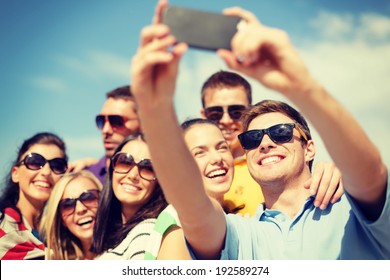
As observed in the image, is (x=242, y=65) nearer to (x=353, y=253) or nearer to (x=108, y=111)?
(x=353, y=253)

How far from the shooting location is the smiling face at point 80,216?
3.04 metres

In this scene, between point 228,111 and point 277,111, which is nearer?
point 277,111

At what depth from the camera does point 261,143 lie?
2191 millimetres

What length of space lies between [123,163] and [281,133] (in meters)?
1.10

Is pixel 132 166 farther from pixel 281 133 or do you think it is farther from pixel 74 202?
pixel 281 133

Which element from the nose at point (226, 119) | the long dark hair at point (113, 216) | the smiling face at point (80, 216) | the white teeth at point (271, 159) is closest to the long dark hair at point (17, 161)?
the smiling face at point (80, 216)

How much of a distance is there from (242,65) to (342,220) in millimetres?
897

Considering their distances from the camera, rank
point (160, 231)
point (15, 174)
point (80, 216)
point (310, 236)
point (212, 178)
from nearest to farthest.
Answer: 1. point (310, 236)
2. point (160, 231)
3. point (212, 178)
4. point (80, 216)
5. point (15, 174)

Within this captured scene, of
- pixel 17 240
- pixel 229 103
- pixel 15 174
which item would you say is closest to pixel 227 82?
pixel 229 103

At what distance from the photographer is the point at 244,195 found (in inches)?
109

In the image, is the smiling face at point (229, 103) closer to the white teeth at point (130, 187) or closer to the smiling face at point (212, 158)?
the smiling face at point (212, 158)

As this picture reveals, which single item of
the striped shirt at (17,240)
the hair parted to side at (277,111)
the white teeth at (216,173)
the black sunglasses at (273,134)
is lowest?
the striped shirt at (17,240)

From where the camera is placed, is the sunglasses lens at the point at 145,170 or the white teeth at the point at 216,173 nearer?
the white teeth at the point at 216,173
